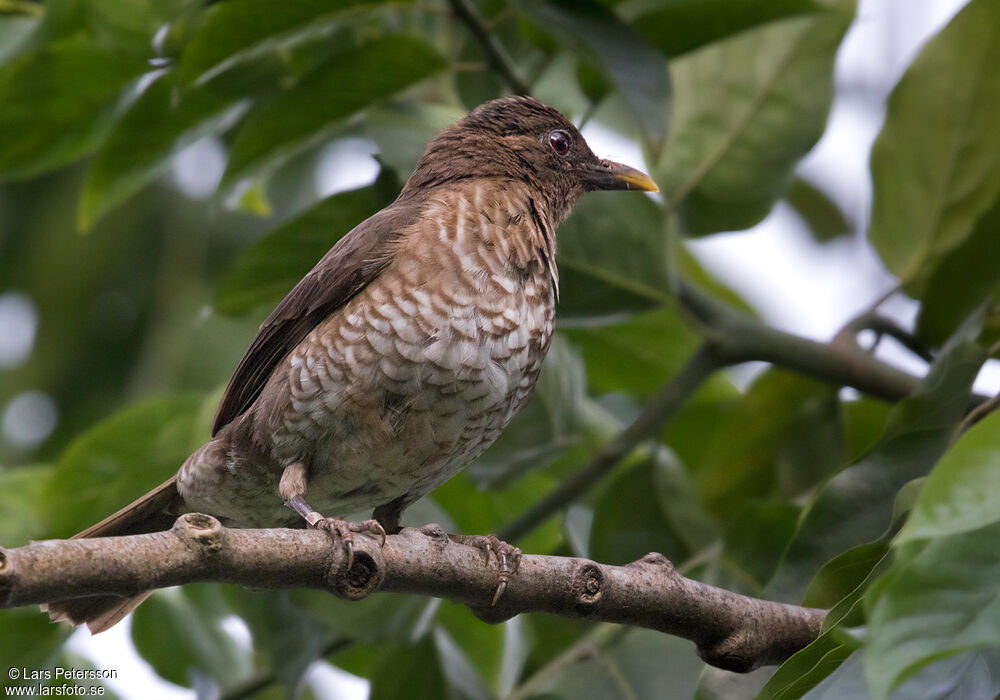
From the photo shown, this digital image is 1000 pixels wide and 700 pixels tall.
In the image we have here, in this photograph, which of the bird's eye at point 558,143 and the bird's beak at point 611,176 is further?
the bird's eye at point 558,143

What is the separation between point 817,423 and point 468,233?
1.54m

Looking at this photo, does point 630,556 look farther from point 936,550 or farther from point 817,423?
point 936,550

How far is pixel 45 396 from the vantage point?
567 centimetres

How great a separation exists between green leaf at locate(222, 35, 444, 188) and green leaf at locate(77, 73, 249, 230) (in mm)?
198

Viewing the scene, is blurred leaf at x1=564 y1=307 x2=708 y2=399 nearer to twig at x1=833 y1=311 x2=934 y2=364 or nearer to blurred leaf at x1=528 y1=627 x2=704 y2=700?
twig at x1=833 y1=311 x2=934 y2=364

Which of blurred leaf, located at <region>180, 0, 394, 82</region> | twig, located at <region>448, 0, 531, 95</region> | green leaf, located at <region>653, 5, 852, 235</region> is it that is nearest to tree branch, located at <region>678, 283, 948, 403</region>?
green leaf, located at <region>653, 5, 852, 235</region>

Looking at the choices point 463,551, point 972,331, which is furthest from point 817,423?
point 463,551

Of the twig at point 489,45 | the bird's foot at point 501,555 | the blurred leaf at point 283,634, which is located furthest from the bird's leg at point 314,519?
the twig at point 489,45

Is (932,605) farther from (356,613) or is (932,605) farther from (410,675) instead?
(410,675)

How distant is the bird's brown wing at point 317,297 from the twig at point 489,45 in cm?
67

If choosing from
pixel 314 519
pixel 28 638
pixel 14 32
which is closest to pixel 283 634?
pixel 314 519

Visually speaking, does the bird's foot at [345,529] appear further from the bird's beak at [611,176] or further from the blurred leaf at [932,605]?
the bird's beak at [611,176]

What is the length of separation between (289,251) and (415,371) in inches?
37.6

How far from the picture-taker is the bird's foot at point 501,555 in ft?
8.44
